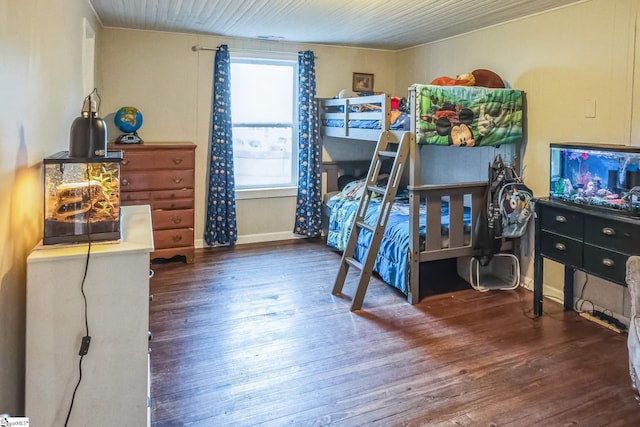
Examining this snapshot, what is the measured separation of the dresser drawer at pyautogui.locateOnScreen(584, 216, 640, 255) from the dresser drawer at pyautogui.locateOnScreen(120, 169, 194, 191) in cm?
331

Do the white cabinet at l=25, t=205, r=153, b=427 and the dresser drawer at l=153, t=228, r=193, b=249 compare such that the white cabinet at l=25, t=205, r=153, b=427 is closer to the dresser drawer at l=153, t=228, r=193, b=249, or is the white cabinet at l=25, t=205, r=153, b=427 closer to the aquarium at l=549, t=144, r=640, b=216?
the aquarium at l=549, t=144, r=640, b=216

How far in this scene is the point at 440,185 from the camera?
344cm

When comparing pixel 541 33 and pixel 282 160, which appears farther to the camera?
pixel 282 160

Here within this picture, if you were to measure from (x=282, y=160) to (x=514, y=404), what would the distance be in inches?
147

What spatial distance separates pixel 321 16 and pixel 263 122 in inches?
62.9

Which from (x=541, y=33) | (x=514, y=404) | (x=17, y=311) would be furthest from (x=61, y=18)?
(x=541, y=33)

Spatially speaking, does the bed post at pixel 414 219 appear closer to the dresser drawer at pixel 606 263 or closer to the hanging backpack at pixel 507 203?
the hanging backpack at pixel 507 203

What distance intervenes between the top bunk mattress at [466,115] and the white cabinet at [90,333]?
7.53 feet

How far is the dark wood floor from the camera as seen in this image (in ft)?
6.89

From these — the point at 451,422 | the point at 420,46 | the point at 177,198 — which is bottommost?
the point at 451,422

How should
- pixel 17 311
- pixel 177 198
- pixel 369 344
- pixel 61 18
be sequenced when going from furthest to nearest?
pixel 177 198 < pixel 369 344 < pixel 61 18 < pixel 17 311

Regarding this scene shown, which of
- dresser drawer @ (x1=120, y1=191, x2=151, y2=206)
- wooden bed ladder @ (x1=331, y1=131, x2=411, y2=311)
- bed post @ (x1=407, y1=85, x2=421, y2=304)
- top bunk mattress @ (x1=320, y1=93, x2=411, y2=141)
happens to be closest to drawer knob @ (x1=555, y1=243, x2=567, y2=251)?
bed post @ (x1=407, y1=85, x2=421, y2=304)

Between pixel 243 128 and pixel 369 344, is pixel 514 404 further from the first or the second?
pixel 243 128

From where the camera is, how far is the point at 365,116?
402 centimetres
